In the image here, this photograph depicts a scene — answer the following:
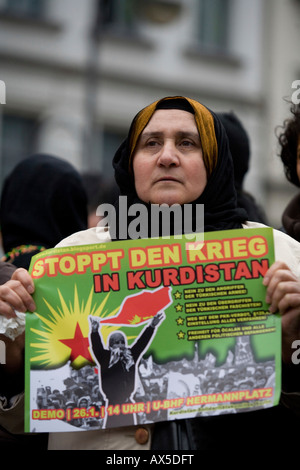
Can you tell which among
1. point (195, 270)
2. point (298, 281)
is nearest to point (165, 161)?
point (195, 270)

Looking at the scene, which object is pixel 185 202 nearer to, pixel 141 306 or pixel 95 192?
pixel 141 306

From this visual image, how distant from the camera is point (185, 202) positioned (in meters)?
2.49

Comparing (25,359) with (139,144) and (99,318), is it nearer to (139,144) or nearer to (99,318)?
(99,318)

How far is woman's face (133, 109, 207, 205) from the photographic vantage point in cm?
249

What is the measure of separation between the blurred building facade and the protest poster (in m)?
9.23

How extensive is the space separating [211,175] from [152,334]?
19.6 inches

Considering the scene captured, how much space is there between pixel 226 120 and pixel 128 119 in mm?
11135

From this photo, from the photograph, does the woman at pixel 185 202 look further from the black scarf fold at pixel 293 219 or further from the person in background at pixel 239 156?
the person in background at pixel 239 156

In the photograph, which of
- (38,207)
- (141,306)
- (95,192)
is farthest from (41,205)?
(95,192)

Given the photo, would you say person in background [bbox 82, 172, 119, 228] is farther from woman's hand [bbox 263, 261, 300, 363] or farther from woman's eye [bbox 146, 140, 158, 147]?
woman's hand [bbox 263, 261, 300, 363]

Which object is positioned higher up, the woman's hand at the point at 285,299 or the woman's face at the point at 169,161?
the woman's face at the point at 169,161

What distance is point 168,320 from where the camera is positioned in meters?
2.29

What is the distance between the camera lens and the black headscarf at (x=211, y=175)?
97.8 inches

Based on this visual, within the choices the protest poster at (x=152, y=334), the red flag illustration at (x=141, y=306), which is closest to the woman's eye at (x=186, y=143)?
the protest poster at (x=152, y=334)
